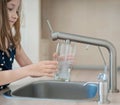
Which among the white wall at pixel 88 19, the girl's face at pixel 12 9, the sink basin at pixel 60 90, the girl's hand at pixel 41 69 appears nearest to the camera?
the girl's hand at pixel 41 69

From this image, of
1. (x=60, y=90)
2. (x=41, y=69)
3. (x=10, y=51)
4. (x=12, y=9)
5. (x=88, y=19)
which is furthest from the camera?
(x=88, y=19)

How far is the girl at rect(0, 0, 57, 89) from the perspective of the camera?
3.69ft

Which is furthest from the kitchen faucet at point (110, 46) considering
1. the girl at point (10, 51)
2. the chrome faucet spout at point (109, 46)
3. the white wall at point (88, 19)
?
the white wall at point (88, 19)

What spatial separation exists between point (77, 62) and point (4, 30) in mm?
1206

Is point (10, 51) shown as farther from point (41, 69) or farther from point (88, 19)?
point (88, 19)

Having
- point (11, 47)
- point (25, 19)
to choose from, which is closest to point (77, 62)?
point (25, 19)

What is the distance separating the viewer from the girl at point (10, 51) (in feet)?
3.69

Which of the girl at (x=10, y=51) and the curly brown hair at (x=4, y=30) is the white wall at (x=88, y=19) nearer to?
the girl at (x=10, y=51)

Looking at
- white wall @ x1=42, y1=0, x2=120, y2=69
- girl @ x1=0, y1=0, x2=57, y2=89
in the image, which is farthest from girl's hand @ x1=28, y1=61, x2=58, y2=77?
white wall @ x1=42, y1=0, x2=120, y2=69

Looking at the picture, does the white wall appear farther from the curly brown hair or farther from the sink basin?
the curly brown hair

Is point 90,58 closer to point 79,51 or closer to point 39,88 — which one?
point 79,51

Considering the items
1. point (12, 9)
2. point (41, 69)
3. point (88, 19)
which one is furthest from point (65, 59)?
point (88, 19)

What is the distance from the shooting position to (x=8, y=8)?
4.02ft

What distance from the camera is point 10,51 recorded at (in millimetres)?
1386
